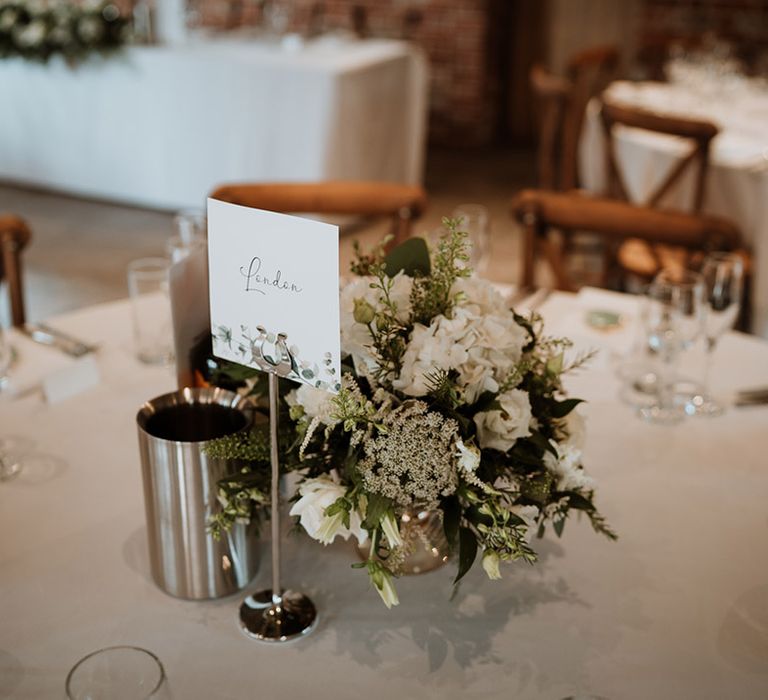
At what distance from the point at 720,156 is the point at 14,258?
2346 millimetres

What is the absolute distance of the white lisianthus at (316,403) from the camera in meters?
0.92

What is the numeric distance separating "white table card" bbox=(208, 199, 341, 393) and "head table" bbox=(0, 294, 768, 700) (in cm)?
30

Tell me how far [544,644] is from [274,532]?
12.3 inches

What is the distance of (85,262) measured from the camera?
4414mm

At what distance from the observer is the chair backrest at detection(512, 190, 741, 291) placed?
2.15 metres

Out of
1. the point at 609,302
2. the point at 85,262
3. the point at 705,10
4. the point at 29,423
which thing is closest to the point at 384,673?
the point at 29,423

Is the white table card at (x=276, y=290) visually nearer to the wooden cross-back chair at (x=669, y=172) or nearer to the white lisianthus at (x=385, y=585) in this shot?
the white lisianthus at (x=385, y=585)

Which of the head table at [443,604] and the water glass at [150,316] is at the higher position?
the water glass at [150,316]

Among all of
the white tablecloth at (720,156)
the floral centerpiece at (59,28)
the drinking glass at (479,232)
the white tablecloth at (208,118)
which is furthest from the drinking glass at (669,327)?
the floral centerpiece at (59,28)

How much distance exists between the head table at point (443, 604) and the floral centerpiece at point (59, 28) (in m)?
4.03

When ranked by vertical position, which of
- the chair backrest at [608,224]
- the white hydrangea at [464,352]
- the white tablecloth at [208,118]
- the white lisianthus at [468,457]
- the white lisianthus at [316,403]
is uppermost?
the white hydrangea at [464,352]

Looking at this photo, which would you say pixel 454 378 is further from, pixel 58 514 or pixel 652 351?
pixel 652 351

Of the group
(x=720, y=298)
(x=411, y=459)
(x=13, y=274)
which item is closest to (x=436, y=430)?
(x=411, y=459)

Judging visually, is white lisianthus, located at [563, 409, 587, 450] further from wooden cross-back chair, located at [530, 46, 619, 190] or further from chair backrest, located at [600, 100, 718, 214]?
wooden cross-back chair, located at [530, 46, 619, 190]
